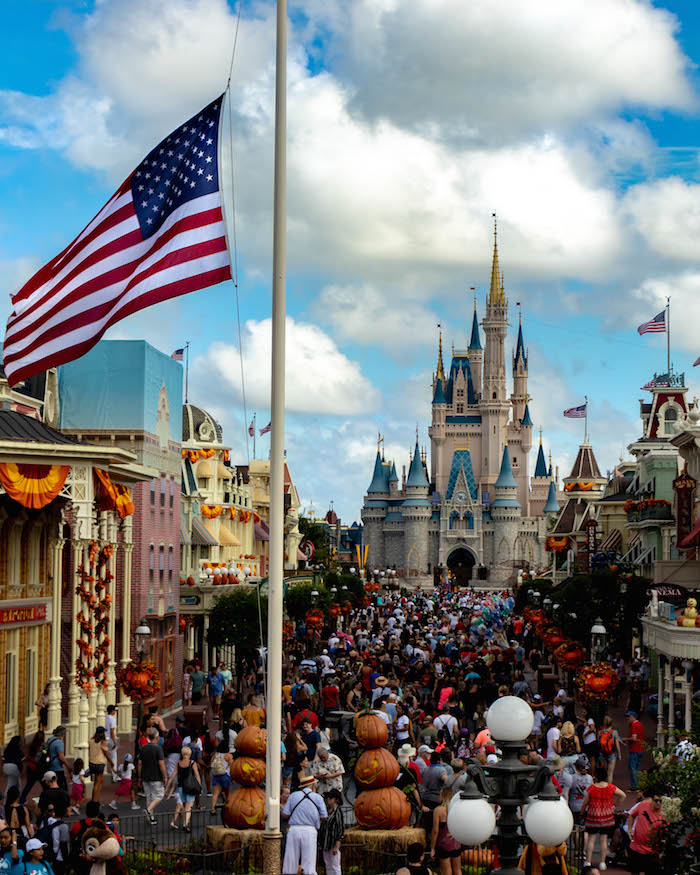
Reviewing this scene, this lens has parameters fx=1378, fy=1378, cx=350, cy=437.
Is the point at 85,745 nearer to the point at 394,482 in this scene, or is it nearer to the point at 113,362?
the point at 113,362

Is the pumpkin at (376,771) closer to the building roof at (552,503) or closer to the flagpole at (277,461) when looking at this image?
the flagpole at (277,461)

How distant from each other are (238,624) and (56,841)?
89.6ft

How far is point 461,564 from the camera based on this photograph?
16425 centimetres

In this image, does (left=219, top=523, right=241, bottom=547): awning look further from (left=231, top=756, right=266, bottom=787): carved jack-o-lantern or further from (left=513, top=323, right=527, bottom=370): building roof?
(left=513, top=323, right=527, bottom=370): building roof

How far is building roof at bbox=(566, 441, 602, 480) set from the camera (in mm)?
107500

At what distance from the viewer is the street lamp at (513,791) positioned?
9.05 metres

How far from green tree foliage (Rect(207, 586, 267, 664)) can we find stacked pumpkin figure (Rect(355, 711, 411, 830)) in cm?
2484

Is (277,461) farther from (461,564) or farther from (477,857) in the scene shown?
(461,564)

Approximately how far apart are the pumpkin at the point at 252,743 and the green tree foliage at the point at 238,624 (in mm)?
24853

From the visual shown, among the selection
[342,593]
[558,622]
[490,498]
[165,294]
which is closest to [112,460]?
[165,294]

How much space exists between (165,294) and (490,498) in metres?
158

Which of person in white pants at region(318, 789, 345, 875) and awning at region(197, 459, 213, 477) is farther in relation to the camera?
awning at region(197, 459, 213, 477)

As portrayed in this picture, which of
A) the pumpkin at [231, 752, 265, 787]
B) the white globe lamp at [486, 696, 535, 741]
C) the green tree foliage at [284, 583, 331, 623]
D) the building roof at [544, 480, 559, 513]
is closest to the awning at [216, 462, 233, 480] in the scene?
the green tree foliage at [284, 583, 331, 623]

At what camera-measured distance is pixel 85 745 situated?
82.9ft
